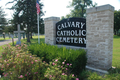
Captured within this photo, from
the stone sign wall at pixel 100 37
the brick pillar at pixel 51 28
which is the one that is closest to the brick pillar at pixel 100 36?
the stone sign wall at pixel 100 37

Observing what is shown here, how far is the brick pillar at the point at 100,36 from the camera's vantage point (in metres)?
4.50

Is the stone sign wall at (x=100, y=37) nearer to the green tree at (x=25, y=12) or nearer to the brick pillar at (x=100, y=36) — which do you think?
the brick pillar at (x=100, y=36)

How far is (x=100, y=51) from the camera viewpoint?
15.4 ft

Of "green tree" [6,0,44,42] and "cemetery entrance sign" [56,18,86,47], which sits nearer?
"cemetery entrance sign" [56,18,86,47]

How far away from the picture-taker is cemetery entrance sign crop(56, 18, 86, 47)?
5.62 metres

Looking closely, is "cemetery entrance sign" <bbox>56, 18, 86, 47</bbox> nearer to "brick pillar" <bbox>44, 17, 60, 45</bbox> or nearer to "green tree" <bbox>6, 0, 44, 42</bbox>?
"brick pillar" <bbox>44, 17, 60, 45</bbox>

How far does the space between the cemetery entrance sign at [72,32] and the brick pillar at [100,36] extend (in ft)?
1.47

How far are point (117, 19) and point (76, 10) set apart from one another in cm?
1776

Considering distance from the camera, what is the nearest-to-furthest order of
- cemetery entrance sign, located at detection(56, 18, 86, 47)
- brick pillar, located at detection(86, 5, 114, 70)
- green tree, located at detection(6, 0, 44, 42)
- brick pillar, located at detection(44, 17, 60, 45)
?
brick pillar, located at detection(86, 5, 114, 70) → cemetery entrance sign, located at detection(56, 18, 86, 47) → brick pillar, located at detection(44, 17, 60, 45) → green tree, located at detection(6, 0, 44, 42)

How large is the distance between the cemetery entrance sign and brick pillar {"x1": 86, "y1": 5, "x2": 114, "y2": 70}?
45cm

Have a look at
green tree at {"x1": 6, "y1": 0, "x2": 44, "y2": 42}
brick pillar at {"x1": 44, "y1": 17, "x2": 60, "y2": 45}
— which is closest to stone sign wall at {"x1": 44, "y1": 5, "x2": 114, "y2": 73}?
brick pillar at {"x1": 44, "y1": 17, "x2": 60, "y2": 45}

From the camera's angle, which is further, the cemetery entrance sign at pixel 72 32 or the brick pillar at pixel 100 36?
the cemetery entrance sign at pixel 72 32

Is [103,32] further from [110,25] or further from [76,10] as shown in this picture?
[76,10]

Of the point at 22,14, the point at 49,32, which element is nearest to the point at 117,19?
the point at 22,14
